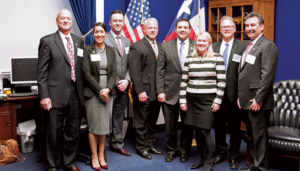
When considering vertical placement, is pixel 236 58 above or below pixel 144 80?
above

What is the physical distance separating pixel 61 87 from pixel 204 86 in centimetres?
151

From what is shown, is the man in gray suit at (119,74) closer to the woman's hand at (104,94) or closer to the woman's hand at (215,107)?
the woman's hand at (104,94)

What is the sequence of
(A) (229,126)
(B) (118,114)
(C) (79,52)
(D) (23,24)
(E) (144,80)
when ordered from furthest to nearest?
(D) (23,24) → (B) (118,114) → (E) (144,80) → (A) (229,126) → (C) (79,52)

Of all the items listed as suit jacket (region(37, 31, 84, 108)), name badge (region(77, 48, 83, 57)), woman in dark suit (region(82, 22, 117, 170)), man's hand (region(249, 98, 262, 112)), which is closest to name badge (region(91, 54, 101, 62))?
woman in dark suit (region(82, 22, 117, 170))

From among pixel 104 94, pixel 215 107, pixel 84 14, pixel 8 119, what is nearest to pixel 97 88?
pixel 104 94

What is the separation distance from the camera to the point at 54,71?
2.52m

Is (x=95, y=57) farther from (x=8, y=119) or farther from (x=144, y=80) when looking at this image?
(x=8, y=119)

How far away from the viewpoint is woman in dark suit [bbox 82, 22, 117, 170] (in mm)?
2723

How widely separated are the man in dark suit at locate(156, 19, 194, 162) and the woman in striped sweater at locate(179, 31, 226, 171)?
0.71 feet

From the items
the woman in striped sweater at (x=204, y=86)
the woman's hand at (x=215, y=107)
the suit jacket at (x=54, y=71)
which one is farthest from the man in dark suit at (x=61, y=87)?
the woman's hand at (x=215, y=107)

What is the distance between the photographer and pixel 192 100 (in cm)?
272

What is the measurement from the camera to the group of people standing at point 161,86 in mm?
2520

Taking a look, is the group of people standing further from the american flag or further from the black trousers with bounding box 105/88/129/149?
the american flag

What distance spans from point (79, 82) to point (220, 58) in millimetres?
1555
